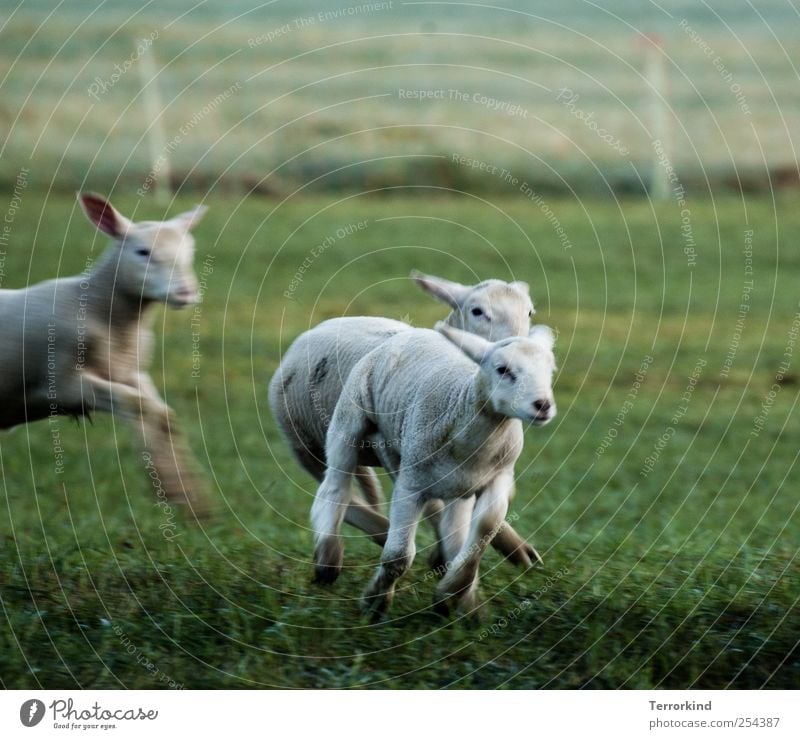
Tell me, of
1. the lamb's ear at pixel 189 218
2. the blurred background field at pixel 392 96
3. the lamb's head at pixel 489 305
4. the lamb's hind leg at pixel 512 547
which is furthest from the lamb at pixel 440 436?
the blurred background field at pixel 392 96

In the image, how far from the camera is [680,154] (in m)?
26.7

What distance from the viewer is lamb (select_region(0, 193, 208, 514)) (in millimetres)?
8094

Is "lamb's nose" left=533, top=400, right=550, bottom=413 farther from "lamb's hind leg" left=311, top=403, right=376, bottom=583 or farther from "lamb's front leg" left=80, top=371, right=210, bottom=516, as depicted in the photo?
"lamb's front leg" left=80, top=371, right=210, bottom=516

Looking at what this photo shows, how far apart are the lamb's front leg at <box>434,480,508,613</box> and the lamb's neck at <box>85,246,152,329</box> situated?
277 cm

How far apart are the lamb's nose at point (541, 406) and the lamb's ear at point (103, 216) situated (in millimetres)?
3105

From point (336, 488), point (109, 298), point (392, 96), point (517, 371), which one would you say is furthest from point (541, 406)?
point (392, 96)

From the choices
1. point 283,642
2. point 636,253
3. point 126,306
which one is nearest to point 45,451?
point 126,306

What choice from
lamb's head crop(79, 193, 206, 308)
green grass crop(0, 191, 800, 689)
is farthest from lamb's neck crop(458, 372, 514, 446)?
lamb's head crop(79, 193, 206, 308)

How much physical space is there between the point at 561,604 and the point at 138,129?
22.2 m

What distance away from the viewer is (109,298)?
8508mm

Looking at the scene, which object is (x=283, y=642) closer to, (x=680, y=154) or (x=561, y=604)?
(x=561, y=604)

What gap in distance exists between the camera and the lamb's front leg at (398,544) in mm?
6789

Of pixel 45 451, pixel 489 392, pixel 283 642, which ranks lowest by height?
pixel 45 451

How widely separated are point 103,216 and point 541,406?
326 centimetres
